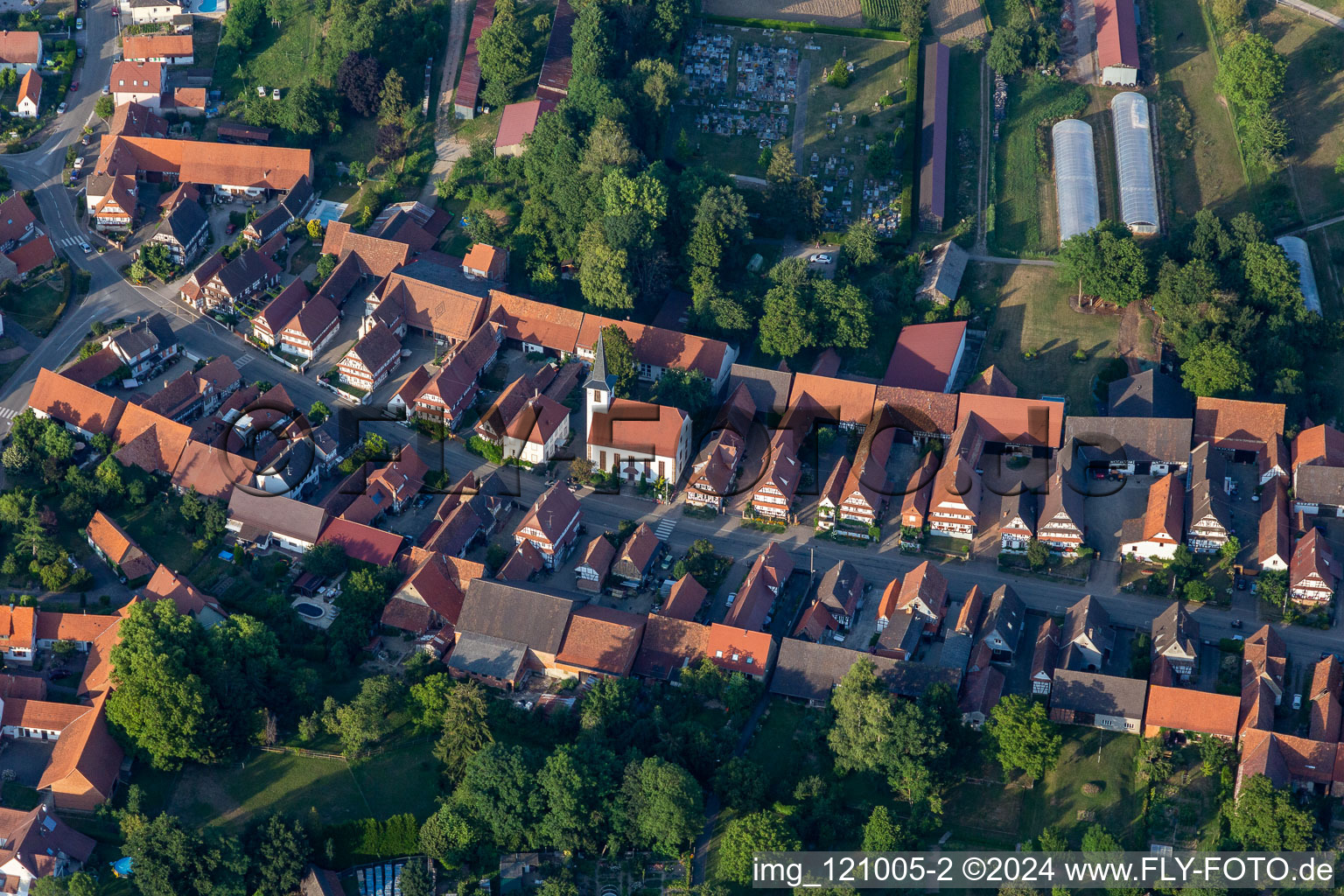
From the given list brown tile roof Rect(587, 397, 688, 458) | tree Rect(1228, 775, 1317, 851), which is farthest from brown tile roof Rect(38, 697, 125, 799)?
tree Rect(1228, 775, 1317, 851)

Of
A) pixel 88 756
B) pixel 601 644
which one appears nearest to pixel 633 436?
pixel 601 644

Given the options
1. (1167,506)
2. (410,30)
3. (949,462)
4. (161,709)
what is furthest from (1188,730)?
(410,30)

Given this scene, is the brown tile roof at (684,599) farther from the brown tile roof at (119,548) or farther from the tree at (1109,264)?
the tree at (1109,264)

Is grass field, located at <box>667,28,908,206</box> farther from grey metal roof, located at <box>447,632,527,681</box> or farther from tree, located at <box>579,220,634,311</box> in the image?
grey metal roof, located at <box>447,632,527,681</box>

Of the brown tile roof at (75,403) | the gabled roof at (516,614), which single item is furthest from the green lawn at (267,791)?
the brown tile roof at (75,403)

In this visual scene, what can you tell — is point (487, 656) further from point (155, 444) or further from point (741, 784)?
point (155, 444)
